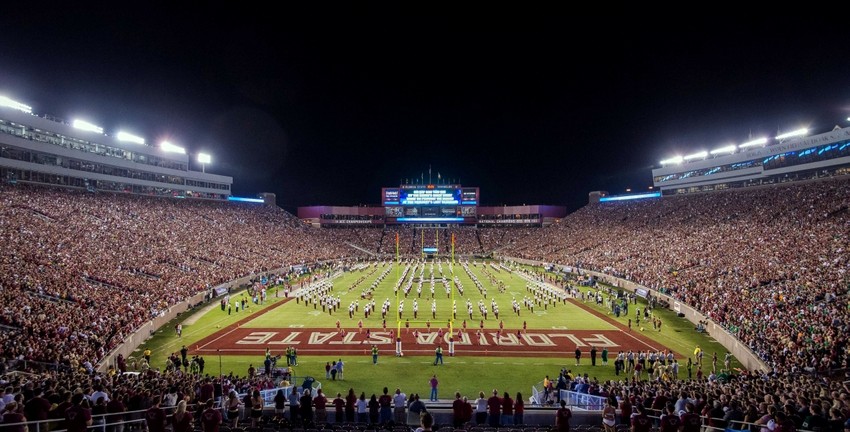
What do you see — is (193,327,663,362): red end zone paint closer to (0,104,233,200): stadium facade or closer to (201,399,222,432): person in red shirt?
(201,399,222,432): person in red shirt

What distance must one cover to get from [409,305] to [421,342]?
10980 mm

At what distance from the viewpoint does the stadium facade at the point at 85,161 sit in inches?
1667

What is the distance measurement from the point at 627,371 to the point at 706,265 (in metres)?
22.3

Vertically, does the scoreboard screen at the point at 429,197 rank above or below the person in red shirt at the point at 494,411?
above

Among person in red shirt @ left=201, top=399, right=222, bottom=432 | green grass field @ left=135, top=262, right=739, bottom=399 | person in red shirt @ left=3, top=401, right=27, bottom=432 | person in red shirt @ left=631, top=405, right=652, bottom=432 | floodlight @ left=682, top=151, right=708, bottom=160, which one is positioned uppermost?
floodlight @ left=682, top=151, right=708, bottom=160

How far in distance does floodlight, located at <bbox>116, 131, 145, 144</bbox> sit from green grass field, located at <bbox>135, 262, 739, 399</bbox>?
33028 millimetres

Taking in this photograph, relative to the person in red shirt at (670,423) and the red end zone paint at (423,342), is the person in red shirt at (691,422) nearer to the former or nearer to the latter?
the person in red shirt at (670,423)

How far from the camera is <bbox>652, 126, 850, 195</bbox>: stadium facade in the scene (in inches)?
1805

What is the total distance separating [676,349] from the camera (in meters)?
23.4

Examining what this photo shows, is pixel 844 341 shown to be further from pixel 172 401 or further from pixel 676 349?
pixel 172 401

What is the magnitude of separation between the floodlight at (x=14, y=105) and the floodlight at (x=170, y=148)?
721 inches

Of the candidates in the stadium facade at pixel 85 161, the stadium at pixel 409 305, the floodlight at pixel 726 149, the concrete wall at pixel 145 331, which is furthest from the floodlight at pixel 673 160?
the stadium facade at pixel 85 161

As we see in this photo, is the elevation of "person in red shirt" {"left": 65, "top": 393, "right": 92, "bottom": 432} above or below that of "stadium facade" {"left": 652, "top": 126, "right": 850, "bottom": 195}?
below

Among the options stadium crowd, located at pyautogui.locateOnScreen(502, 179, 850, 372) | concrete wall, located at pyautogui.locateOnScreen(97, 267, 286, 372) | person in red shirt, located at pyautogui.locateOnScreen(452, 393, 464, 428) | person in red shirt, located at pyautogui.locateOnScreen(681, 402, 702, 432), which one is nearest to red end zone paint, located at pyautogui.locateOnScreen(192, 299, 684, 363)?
concrete wall, located at pyautogui.locateOnScreen(97, 267, 286, 372)
